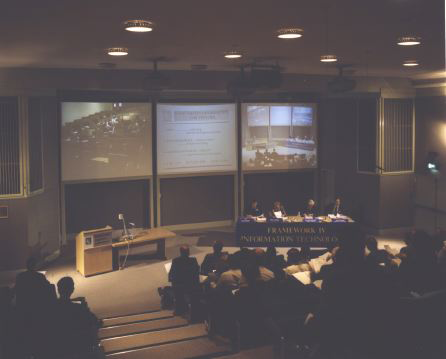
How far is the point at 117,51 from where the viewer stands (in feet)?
23.0

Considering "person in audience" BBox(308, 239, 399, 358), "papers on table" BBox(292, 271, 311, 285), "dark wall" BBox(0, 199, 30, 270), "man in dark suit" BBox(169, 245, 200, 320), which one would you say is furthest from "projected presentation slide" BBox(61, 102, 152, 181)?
"person in audience" BBox(308, 239, 399, 358)

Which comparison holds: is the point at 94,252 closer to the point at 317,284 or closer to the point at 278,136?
the point at 317,284

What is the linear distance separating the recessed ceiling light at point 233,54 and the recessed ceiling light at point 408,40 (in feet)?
7.01

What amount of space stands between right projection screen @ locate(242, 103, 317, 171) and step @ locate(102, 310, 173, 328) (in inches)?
252

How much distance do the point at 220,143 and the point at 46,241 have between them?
4645 mm

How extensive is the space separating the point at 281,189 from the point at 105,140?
15.2 ft

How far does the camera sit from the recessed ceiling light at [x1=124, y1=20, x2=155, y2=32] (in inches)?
197

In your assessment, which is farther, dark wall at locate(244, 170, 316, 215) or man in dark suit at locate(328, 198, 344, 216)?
dark wall at locate(244, 170, 316, 215)

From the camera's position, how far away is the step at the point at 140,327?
5605 mm

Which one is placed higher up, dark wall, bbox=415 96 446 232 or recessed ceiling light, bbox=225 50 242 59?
recessed ceiling light, bbox=225 50 242 59

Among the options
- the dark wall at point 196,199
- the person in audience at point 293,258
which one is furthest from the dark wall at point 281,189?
the person in audience at point 293,258

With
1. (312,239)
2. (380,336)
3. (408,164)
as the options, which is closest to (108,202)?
(312,239)

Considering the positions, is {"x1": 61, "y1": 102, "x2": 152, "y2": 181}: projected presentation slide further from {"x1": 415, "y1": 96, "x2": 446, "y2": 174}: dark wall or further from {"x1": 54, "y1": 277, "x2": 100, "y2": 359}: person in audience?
{"x1": 54, "y1": 277, "x2": 100, "y2": 359}: person in audience

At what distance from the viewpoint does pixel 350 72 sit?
10.4 metres
